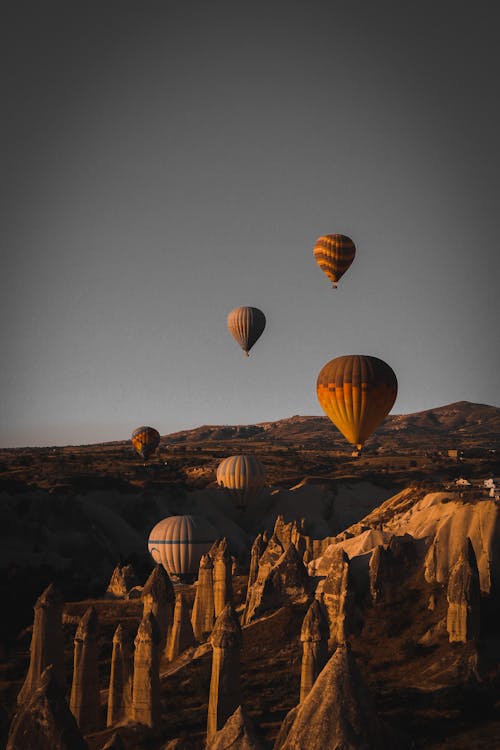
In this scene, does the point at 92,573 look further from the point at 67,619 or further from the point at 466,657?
the point at 466,657

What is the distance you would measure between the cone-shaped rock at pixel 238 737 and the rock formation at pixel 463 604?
24710 mm

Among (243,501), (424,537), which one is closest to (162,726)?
(424,537)

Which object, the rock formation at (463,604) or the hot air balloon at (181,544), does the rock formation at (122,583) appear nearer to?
the hot air balloon at (181,544)

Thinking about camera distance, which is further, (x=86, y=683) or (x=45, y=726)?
(x=86, y=683)

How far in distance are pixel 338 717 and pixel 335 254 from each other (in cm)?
6407

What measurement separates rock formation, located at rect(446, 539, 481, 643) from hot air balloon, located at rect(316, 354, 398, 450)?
23.8 m

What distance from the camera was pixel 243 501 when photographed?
11788 centimetres

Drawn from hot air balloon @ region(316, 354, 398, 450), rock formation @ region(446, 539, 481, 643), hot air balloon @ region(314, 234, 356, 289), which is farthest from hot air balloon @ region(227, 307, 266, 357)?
rock formation @ region(446, 539, 481, 643)

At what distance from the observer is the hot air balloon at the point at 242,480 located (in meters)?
118

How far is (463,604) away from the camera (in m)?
42.3

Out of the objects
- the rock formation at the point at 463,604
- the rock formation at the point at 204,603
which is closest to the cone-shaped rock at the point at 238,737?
the rock formation at the point at 463,604

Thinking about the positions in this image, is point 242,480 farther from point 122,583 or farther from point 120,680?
point 120,680

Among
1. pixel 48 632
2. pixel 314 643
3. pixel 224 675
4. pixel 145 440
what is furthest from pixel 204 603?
pixel 145 440

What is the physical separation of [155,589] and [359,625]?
37.1 feet
